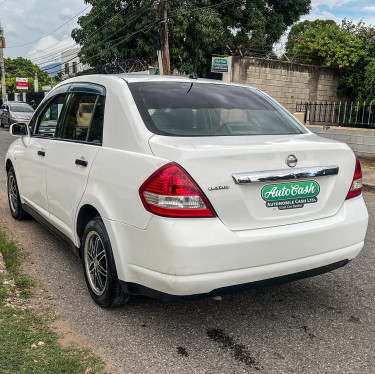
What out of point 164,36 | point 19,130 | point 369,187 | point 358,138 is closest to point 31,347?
point 19,130

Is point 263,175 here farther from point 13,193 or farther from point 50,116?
point 13,193

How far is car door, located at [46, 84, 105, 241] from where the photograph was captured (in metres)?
3.38

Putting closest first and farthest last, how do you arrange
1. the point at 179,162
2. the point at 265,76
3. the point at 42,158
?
1. the point at 179,162
2. the point at 42,158
3. the point at 265,76

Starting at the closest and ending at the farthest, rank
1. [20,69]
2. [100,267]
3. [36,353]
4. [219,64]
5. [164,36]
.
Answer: [36,353] → [100,267] → [219,64] → [164,36] → [20,69]

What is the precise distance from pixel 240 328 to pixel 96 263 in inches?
45.3

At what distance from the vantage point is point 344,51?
55.5 feet

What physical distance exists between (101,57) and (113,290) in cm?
2404

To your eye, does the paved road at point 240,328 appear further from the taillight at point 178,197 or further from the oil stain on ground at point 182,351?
the taillight at point 178,197

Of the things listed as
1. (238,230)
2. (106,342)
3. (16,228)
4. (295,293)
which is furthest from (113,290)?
(16,228)

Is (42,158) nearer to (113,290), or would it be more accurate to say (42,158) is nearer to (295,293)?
(113,290)

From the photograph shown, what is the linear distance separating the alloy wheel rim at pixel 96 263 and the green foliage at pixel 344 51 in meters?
15.6

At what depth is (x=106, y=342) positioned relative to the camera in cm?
287

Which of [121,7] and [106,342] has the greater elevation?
[121,7]

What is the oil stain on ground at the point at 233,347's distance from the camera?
2.65m
